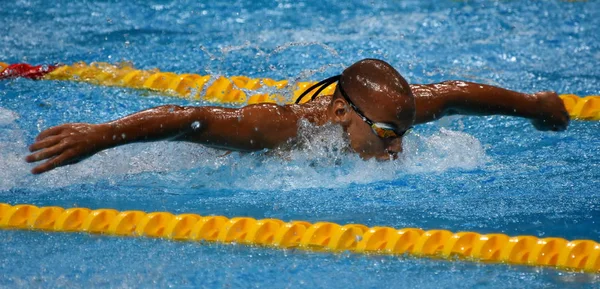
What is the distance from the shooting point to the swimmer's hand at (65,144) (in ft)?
8.64

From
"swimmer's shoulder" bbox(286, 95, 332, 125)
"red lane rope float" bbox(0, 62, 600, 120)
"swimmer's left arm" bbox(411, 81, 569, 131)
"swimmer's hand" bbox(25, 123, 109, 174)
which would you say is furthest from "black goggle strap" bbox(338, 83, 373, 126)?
"red lane rope float" bbox(0, 62, 600, 120)

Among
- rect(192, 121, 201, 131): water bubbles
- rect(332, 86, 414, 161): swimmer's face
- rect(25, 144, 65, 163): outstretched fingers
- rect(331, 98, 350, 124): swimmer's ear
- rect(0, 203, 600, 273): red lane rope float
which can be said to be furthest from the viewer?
rect(331, 98, 350, 124): swimmer's ear

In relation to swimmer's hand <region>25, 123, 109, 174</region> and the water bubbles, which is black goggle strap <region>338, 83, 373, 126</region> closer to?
the water bubbles

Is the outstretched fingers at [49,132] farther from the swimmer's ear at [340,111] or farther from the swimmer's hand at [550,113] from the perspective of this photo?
the swimmer's hand at [550,113]

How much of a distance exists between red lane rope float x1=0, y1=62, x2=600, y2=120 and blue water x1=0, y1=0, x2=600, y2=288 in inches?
4.5

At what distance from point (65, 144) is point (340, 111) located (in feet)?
3.95

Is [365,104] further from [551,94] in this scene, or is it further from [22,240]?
[22,240]

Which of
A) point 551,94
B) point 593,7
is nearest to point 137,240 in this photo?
point 551,94

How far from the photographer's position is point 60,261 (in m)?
2.98

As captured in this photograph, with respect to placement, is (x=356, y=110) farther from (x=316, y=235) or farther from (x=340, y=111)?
(x=316, y=235)

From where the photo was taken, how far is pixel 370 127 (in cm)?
335

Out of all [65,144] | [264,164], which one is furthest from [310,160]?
[65,144]

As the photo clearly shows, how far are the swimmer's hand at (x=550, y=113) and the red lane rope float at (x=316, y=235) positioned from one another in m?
0.94

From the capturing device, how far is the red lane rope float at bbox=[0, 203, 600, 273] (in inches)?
115
